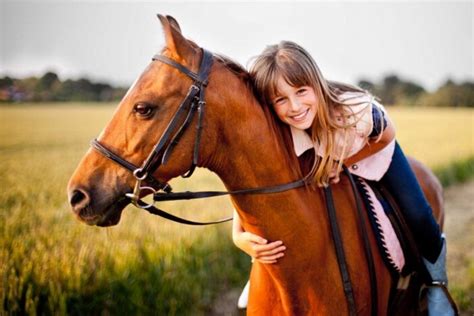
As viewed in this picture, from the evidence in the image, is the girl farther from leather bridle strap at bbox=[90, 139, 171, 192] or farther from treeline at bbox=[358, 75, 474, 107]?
treeline at bbox=[358, 75, 474, 107]

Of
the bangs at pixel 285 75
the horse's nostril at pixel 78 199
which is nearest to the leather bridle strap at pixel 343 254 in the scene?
the bangs at pixel 285 75

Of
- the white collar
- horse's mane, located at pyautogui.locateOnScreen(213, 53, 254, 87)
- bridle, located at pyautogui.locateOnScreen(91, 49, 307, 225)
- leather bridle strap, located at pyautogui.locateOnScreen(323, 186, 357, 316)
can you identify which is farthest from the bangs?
leather bridle strap, located at pyautogui.locateOnScreen(323, 186, 357, 316)

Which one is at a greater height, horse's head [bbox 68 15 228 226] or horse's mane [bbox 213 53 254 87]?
horse's mane [bbox 213 53 254 87]

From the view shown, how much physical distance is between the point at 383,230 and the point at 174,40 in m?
1.86

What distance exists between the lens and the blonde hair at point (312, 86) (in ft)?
8.11

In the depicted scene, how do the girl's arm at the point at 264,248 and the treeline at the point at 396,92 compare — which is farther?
the treeline at the point at 396,92

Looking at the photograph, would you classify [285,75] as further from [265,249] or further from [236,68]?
[265,249]

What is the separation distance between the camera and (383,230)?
2.78m

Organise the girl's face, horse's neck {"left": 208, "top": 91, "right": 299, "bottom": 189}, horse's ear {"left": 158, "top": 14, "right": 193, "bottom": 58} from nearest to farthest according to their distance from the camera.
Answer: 1. horse's ear {"left": 158, "top": 14, "right": 193, "bottom": 58}
2. horse's neck {"left": 208, "top": 91, "right": 299, "bottom": 189}
3. the girl's face

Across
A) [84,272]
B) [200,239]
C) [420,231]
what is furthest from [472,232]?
[84,272]

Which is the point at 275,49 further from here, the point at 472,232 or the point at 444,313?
the point at 472,232

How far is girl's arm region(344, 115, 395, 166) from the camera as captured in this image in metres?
2.74

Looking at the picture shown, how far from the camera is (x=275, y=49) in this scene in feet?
8.60

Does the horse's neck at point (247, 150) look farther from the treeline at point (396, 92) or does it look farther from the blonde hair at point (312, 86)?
the treeline at point (396, 92)
